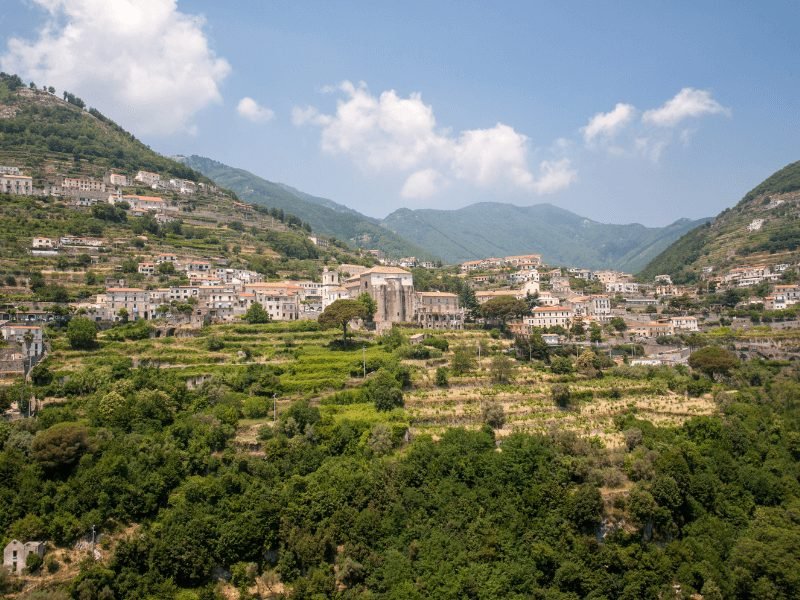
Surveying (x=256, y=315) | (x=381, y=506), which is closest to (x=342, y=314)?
(x=256, y=315)

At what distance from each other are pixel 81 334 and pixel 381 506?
794 inches

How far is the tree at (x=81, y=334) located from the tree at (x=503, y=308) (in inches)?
1021

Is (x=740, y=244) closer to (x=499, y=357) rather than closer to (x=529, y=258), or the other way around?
(x=529, y=258)

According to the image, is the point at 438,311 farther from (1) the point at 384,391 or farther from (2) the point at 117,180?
(2) the point at 117,180

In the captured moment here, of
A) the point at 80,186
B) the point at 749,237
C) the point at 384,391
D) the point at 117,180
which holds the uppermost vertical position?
the point at 117,180

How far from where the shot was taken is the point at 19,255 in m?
48.3

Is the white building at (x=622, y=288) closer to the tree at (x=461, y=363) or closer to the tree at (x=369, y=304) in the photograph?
the tree at (x=369, y=304)

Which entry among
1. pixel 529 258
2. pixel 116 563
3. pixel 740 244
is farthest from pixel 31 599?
pixel 740 244

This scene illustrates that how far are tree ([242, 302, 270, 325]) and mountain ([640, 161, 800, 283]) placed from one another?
51755 millimetres

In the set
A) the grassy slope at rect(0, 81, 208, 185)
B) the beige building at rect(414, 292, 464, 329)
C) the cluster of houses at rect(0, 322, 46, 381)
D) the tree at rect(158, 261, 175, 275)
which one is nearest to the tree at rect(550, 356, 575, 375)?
the beige building at rect(414, 292, 464, 329)

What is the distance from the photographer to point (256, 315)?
4434cm

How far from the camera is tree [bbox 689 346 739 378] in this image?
3897 centimetres

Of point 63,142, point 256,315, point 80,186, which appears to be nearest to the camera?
point 256,315

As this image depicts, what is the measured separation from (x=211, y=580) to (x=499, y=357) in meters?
20.1
